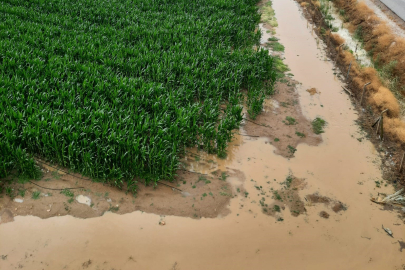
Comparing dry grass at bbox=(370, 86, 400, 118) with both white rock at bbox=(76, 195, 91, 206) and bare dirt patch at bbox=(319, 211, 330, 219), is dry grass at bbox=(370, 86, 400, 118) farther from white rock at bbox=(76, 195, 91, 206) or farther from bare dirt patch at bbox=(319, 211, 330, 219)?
white rock at bbox=(76, 195, 91, 206)

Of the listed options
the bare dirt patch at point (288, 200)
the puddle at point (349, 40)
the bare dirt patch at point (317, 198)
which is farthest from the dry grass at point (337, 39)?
the bare dirt patch at point (317, 198)

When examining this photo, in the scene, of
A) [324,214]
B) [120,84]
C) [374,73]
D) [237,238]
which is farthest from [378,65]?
[237,238]

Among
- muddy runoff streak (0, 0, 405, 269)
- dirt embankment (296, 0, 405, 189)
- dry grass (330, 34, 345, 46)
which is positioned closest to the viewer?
muddy runoff streak (0, 0, 405, 269)

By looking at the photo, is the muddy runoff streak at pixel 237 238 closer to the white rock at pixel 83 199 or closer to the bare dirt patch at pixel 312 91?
the white rock at pixel 83 199

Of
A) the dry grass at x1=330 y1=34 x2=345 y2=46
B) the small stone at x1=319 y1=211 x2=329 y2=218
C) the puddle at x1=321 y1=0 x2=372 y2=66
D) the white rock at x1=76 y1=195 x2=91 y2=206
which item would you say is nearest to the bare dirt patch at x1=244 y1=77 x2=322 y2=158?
the small stone at x1=319 y1=211 x2=329 y2=218

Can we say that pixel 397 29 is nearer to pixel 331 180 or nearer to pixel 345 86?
pixel 345 86

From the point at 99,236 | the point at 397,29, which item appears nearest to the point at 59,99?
the point at 99,236

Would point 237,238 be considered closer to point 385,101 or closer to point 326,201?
point 326,201
